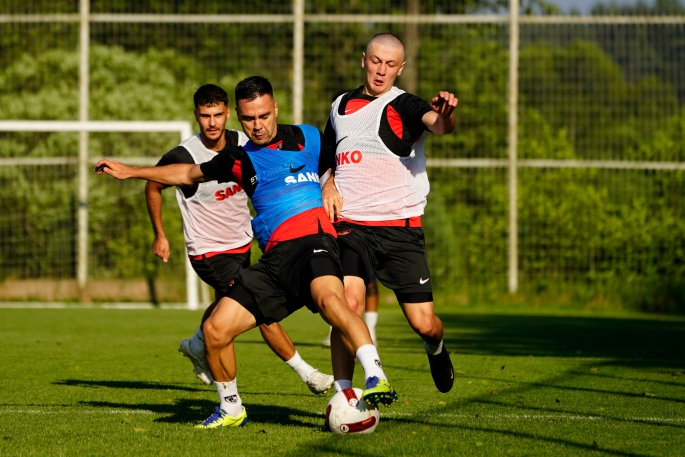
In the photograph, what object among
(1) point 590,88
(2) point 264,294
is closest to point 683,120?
(1) point 590,88

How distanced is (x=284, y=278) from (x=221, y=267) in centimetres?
231

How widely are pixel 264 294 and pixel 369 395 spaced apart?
895 millimetres

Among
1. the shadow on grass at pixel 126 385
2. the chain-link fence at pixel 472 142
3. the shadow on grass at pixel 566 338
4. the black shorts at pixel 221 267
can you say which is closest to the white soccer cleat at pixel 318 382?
the shadow on grass at pixel 126 385

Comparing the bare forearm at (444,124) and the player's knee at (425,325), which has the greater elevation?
the bare forearm at (444,124)

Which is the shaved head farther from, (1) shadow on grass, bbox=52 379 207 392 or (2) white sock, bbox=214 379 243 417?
(1) shadow on grass, bbox=52 379 207 392

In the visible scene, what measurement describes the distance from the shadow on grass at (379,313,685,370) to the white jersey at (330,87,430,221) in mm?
3332

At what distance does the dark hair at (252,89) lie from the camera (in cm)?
545

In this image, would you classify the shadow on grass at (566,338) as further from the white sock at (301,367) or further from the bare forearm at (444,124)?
the bare forearm at (444,124)

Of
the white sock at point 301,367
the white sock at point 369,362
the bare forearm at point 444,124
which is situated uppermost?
the bare forearm at point 444,124

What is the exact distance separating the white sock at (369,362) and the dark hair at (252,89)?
145cm

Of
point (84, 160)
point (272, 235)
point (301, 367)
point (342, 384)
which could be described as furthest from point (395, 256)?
point (84, 160)

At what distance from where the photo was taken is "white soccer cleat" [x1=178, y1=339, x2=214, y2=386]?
7.21 meters

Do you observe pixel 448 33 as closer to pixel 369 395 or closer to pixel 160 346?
pixel 160 346

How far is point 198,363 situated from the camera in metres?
7.26
